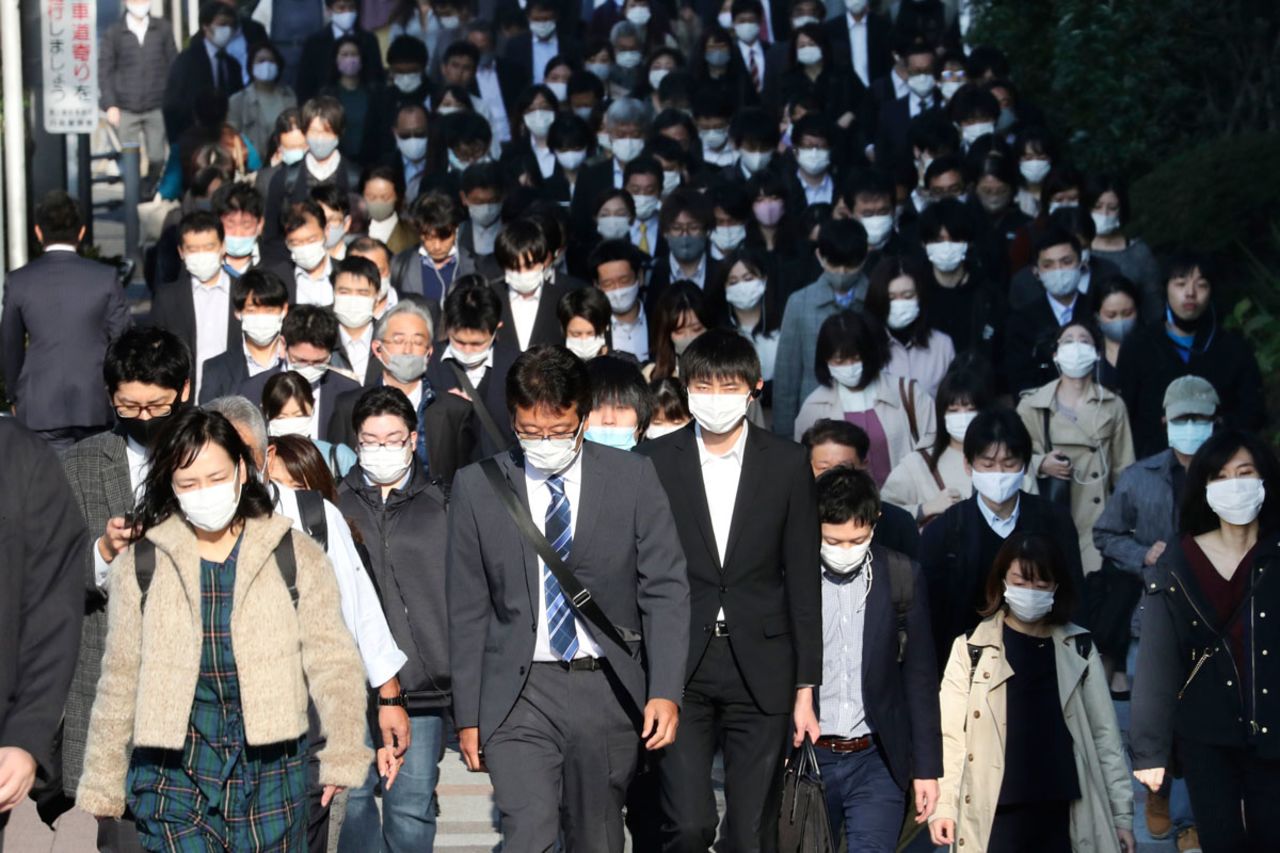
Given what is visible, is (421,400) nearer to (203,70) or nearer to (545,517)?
(545,517)

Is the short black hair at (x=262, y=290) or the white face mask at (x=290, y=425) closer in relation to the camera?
the white face mask at (x=290, y=425)

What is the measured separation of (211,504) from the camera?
6.13 m

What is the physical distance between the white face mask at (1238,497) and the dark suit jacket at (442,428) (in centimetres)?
356

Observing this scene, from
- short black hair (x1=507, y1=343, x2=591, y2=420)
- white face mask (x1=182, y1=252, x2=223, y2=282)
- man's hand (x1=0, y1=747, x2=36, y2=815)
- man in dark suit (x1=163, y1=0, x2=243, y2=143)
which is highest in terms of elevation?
man in dark suit (x1=163, y1=0, x2=243, y2=143)

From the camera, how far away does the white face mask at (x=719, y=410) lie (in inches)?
306

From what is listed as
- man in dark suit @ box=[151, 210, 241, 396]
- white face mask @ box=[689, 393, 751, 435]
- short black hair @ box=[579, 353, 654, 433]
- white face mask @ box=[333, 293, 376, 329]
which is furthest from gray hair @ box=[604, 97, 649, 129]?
white face mask @ box=[689, 393, 751, 435]

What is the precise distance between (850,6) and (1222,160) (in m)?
4.79

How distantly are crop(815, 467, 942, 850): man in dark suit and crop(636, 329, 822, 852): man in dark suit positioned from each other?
26 centimetres

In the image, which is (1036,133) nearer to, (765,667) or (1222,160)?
(1222,160)

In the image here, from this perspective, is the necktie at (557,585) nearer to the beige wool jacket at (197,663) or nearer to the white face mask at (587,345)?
the beige wool jacket at (197,663)

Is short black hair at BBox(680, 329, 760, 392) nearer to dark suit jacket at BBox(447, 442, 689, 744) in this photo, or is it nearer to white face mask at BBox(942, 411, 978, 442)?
dark suit jacket at BBox(447, 442, 689, 744)

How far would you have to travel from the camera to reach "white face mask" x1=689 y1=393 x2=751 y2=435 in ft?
25.5

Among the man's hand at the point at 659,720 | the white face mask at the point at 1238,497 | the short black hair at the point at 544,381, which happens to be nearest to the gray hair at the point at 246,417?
the short black hair at the point at 544,381

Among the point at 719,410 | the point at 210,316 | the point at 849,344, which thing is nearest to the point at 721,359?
the point at 719,410
